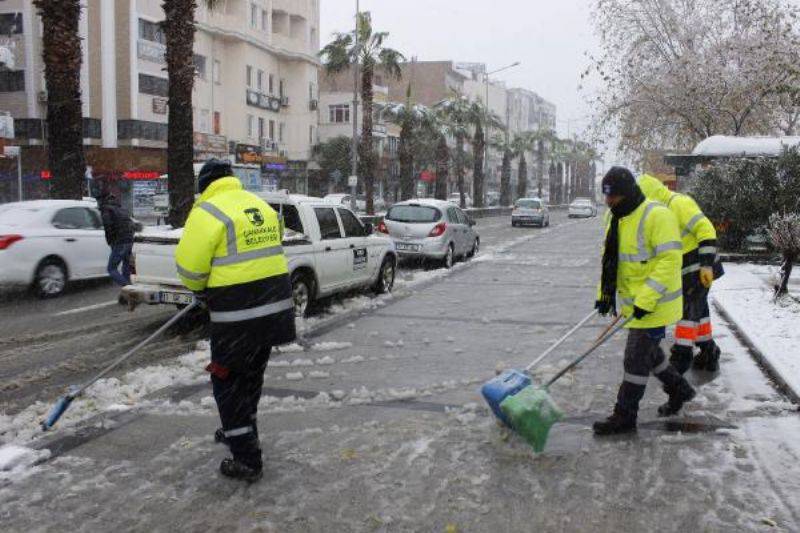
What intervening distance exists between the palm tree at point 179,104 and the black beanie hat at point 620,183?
13665 mm

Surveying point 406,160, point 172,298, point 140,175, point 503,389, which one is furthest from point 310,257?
point 406,160

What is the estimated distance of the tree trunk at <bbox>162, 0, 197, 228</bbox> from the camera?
57.1 feet

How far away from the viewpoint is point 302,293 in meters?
10.1

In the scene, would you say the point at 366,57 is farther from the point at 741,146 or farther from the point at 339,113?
the point at 339,113

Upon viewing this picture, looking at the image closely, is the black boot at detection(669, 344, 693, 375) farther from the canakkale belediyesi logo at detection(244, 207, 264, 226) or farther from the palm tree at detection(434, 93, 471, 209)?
the palm tree at detection(434, 93, 471, 209)

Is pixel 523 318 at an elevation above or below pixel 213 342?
below

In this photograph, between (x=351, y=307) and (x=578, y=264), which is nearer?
(x=351, y=307)

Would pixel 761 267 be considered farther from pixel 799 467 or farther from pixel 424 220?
pixel 799 467

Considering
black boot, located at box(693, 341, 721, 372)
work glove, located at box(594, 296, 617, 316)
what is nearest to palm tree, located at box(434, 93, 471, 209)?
black boot, located at box(693, 341, 721, 372)

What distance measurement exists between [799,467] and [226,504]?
11.4 feet

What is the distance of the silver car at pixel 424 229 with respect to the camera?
17188 mm

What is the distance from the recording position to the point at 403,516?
13.3 ft

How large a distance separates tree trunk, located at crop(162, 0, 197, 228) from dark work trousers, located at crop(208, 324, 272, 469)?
13.6 m

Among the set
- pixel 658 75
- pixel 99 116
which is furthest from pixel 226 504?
pixel 99 116
